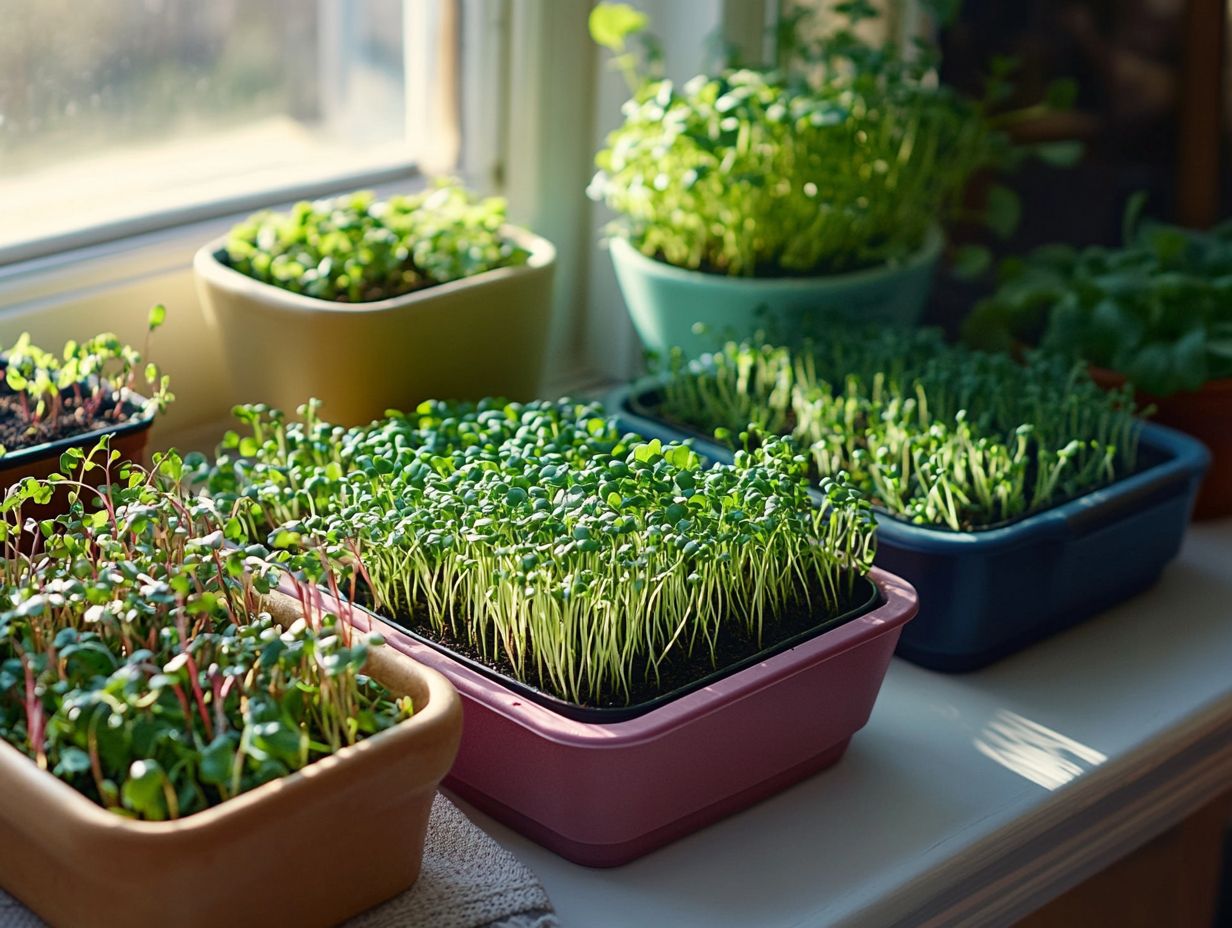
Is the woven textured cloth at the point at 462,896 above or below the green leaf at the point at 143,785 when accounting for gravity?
below

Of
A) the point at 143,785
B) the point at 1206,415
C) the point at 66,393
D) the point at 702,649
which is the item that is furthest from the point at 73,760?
the point at 1206,415

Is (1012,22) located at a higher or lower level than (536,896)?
higher

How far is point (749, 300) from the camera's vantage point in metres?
1.30

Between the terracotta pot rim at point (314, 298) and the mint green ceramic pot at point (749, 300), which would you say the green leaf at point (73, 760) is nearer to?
the terracotta pot rim at point (314, 298)

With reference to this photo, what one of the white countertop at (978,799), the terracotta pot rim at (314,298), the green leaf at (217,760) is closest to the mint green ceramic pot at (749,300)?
the terracotta pot rim at (314,298)

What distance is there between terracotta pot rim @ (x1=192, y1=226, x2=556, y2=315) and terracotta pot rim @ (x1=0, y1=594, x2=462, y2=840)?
48 centimetres

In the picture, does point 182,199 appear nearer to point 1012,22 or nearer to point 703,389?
point 703,389

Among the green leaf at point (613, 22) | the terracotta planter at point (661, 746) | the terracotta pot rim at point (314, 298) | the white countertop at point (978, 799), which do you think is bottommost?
the white countertop at point (978, 799)

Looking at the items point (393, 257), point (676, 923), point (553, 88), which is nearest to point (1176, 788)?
point (676, 923)

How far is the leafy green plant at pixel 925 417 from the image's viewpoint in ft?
3.41

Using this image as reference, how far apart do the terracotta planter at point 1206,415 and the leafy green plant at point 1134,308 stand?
17 millimetres

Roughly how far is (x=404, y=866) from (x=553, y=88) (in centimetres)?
91

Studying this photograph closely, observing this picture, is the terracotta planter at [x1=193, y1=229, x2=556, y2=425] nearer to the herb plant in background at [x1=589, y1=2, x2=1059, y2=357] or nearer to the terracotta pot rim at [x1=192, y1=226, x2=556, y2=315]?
the terracotta pot rim at [x1=192, y1=226, x2=556, y2=315]

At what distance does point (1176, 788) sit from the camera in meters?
1.04
